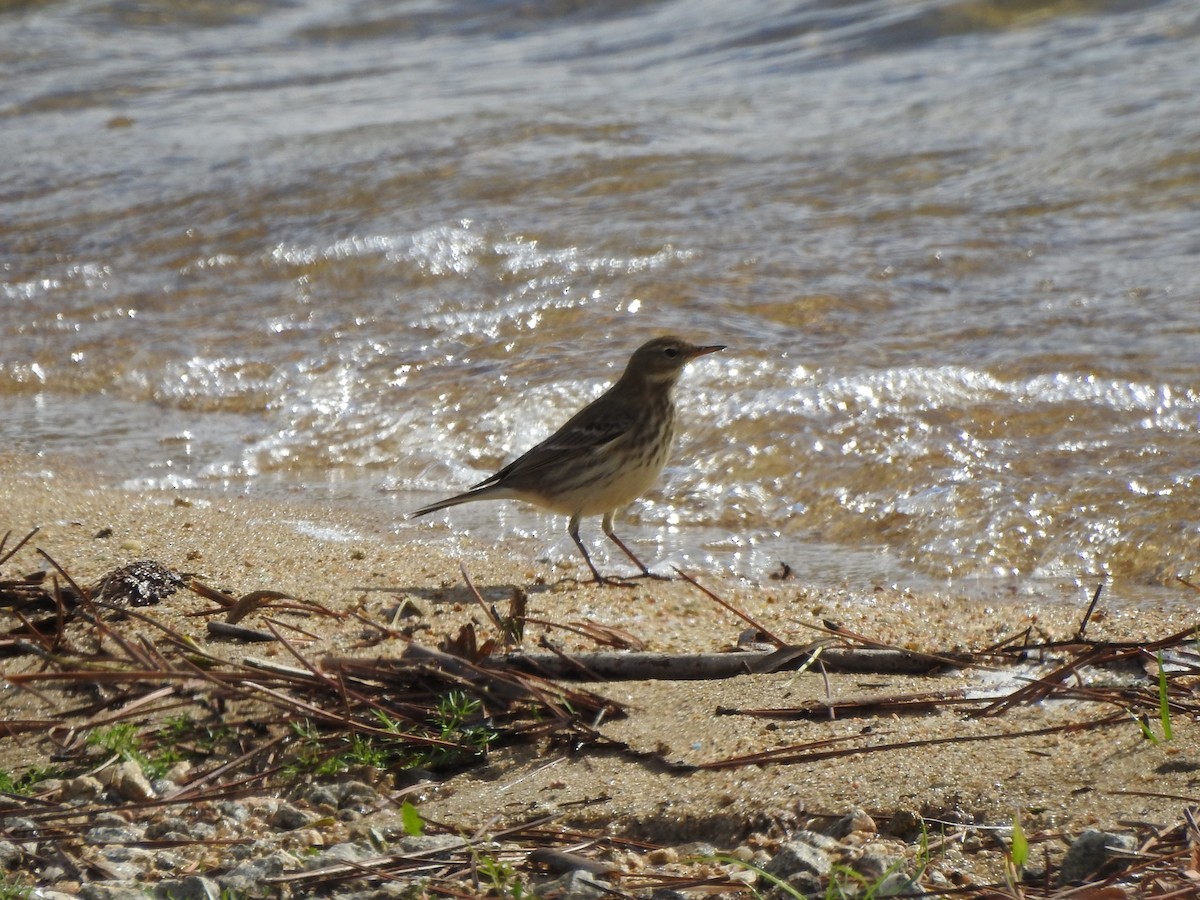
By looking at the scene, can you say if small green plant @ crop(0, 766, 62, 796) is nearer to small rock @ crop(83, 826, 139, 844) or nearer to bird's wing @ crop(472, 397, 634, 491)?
small rock @ crop(83, 826, 139, 844)

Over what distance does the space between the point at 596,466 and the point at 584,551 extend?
16.3 inches

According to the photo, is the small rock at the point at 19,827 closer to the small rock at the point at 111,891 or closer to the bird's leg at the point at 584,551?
the small rock at the point at 111,891

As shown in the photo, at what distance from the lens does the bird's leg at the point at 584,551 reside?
250 inches

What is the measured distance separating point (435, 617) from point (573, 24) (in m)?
19.6

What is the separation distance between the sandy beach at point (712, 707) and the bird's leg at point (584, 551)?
124mm

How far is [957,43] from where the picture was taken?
1797 centimetres

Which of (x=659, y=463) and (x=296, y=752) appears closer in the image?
(x=296, y=752)

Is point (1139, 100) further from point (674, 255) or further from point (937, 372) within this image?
point (937, 372)

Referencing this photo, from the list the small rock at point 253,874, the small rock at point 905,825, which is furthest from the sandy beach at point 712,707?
the small rock at point 253,874

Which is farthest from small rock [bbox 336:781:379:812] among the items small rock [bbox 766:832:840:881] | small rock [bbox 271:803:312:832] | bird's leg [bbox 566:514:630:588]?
bird's leg [bbox 566:514:630:588]

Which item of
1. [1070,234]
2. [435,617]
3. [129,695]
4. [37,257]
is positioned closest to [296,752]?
[129,695]

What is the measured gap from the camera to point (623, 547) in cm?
682

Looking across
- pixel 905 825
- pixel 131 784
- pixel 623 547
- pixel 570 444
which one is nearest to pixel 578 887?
pixel 905 825

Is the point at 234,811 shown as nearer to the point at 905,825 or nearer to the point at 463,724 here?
the point at 463,724
